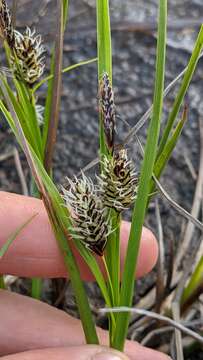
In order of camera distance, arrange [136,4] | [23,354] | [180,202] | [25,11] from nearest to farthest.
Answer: [23,354]
[180,202]
[25,11]
[136,4]

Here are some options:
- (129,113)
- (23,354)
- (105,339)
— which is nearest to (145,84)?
(129,113)

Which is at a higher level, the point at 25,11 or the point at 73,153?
the point at 25,11

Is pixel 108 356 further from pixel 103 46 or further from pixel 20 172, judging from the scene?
pixel 20 172

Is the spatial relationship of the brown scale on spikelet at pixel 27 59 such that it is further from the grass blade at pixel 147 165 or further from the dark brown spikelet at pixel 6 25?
the grass blade at pixel 147 165

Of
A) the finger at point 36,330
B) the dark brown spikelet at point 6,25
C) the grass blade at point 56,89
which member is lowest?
the finger at point 36,330

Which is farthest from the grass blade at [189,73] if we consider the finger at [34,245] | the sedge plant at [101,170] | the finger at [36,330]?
the finger at [36,330]

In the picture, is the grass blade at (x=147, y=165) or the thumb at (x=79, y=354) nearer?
the grass blade at (x=147, y=165)

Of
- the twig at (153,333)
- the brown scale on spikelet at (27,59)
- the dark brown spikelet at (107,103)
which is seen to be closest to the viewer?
the dark brown spikelet at (107,103)

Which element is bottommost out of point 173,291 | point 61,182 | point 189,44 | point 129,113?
point 173,291

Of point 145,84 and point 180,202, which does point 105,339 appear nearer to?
point 180,202

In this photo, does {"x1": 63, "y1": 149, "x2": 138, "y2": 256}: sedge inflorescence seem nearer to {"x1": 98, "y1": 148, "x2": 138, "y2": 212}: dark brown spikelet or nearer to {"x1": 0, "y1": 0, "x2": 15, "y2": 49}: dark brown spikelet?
{"x1": 98, "y1": 148, "x2": 138, "y2": 212}: dark brown spikelet
